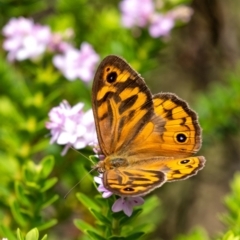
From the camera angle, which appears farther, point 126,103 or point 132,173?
point 126,103

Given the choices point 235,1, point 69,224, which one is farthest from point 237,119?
point 235,1

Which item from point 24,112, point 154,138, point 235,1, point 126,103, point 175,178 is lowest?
point 175,178

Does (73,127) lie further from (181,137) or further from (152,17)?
(152,17)

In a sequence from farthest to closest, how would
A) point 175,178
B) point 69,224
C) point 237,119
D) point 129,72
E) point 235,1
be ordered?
1. point 235,1
2. point 69,224
3. point 237,119
4. point 129,72
5. point 175,178

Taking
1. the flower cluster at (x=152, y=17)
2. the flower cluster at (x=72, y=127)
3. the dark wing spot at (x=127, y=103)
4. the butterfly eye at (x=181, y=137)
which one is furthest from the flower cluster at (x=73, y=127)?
the flower cluster at (x=152, y=17)

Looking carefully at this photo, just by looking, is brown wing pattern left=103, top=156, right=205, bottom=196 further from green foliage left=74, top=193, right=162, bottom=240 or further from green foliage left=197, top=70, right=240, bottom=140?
green foliage left=197, top=70, right=240, bottom=140

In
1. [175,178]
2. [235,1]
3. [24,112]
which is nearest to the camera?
[175,178]

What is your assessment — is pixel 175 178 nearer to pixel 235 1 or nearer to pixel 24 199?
pixel 24 199
